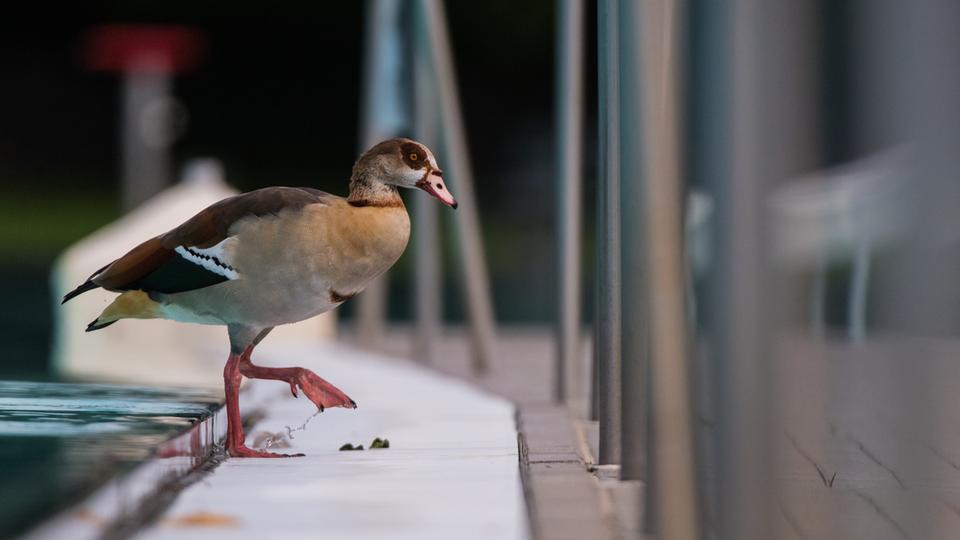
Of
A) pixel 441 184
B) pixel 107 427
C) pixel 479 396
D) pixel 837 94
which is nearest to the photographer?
pixel 107 427

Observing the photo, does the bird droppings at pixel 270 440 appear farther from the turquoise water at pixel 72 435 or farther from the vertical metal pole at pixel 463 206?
the vertical metal pole at pixel 463 206

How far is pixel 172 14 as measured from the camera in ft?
115

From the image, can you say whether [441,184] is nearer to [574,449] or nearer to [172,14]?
[574,449]

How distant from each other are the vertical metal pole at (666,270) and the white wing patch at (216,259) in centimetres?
135

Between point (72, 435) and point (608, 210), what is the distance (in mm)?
2037

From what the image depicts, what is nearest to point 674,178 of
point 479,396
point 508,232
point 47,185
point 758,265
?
point 758,265

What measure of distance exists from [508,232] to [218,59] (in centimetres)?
845

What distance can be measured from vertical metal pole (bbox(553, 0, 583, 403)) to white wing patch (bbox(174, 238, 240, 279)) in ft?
8.79

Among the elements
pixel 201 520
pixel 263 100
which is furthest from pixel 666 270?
pixel 263 100

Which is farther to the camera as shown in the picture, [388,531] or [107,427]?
[107,427]

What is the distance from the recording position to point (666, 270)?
431 cm

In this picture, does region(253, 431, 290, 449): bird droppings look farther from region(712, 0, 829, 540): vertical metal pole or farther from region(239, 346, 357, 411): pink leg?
region(712, 0, 829, 540): vertical metal pole

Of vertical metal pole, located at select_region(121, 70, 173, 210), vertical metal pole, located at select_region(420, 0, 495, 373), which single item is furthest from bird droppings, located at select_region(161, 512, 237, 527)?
vertical metal pole, located at select_region(121, 70, 173, 210)

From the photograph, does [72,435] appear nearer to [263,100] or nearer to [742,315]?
[742,315]
